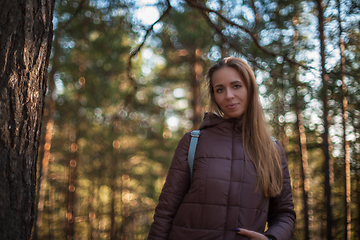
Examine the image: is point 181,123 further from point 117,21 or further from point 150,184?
point 117,21

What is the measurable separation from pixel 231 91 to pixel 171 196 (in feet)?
3.05

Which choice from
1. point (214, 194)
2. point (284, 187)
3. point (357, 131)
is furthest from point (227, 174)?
point (357, 131)

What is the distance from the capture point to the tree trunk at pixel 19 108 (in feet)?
4.90

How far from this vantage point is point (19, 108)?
1.56 metres

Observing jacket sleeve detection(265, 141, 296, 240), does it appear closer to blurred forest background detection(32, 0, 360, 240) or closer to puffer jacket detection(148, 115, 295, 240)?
puffer jacket detection(148, 115, 295, 240)

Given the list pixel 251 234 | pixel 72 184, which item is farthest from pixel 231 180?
pixel 72 184

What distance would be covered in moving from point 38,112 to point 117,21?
3.32 m

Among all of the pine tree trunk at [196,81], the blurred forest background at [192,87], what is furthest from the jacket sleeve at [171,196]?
the pine tree trunk at [196,81]

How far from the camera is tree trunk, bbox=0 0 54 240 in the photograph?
1494mm

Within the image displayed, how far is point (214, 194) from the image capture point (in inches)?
62.6

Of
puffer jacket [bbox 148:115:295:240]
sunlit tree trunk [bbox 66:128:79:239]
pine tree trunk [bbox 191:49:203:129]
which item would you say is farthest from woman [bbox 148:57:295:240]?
sunlit tree trunk [bbox 66:128:79:239]

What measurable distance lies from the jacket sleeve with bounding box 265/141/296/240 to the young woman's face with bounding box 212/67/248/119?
481 mm

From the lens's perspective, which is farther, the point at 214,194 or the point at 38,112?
the point at 38,112

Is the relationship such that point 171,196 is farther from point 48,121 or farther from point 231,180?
point 48,121
